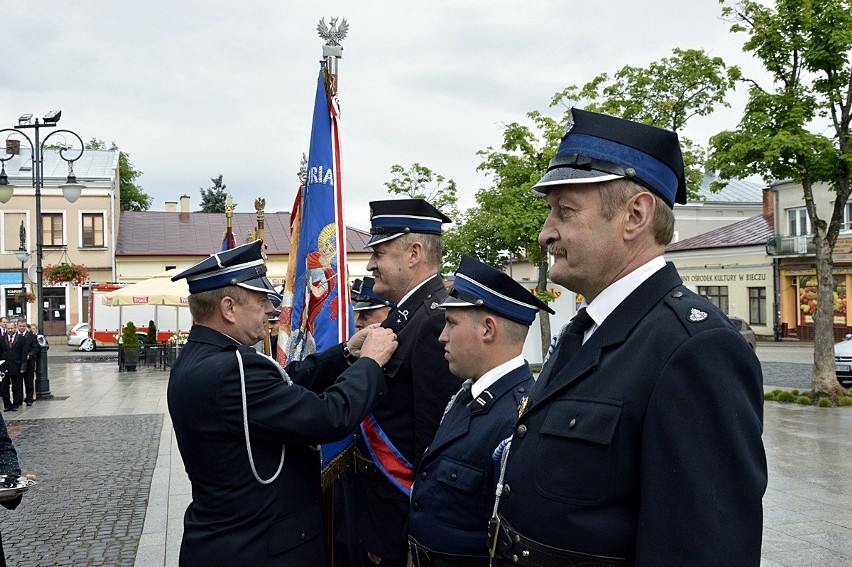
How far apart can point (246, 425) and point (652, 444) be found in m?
Result: 1.80

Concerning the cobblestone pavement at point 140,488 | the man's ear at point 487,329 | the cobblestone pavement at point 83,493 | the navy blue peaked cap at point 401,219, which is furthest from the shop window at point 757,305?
the man's ear at point 487,329

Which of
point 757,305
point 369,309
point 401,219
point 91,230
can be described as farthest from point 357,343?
point 91,230

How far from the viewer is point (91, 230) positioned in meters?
48.2

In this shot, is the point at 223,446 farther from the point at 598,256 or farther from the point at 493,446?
the point at 598,256

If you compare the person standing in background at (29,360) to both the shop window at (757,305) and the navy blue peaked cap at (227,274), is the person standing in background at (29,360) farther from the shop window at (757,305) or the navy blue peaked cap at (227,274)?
the shop window at (757,305)

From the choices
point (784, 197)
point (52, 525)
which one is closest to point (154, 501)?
point (52, 525)

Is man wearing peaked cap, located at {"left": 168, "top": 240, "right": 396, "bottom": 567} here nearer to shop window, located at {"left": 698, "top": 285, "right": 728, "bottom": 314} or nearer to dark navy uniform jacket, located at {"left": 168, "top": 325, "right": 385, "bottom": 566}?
dark navy uniform jacket, located at {"left": 168, "top": 325, "right": 385, "bottom": 566}

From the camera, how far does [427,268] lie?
12.9 ft

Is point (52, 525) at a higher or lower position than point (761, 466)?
lower

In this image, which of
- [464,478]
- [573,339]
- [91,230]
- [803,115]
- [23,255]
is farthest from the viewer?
[91,230]

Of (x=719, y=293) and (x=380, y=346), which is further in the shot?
(x=719, y=293)

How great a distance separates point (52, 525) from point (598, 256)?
7072 mm

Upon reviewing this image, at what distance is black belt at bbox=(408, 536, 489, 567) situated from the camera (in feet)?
9.19

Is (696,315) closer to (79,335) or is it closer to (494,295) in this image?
(494,295)
